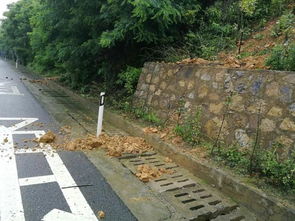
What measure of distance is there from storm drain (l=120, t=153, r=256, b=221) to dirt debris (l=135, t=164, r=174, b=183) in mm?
68

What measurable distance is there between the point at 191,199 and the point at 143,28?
4741mm

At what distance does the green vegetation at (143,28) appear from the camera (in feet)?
23.1

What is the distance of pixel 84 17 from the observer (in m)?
8.36

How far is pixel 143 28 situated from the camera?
7.12 m

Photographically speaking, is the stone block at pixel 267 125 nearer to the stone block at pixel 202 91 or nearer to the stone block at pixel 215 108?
the stone block at pixel 215 108

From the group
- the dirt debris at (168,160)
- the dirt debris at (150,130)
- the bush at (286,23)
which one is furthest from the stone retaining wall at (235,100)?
the bush at (286,23)

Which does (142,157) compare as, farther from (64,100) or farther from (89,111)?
(64,100)

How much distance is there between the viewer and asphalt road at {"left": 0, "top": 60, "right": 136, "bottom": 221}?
3.09 meters

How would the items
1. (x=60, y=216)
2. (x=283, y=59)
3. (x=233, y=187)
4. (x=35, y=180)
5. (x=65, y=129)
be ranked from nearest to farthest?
1. (x=60, y=216)
2. (x=233, y=187)
3. (x=35, y=180)
4. (x=283, y=59)
5. (x=65, y=129)

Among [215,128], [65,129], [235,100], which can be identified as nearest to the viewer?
[235,100]

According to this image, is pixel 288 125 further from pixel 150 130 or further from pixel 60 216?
pixel 60 216

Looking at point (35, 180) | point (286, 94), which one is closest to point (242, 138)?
point (286, 94)

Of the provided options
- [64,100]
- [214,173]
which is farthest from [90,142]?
[64,100]

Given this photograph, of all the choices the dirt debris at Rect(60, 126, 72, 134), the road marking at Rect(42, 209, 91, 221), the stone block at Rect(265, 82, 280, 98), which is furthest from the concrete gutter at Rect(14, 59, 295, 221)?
the stone block at Rect(265, 82, 280, 98)
